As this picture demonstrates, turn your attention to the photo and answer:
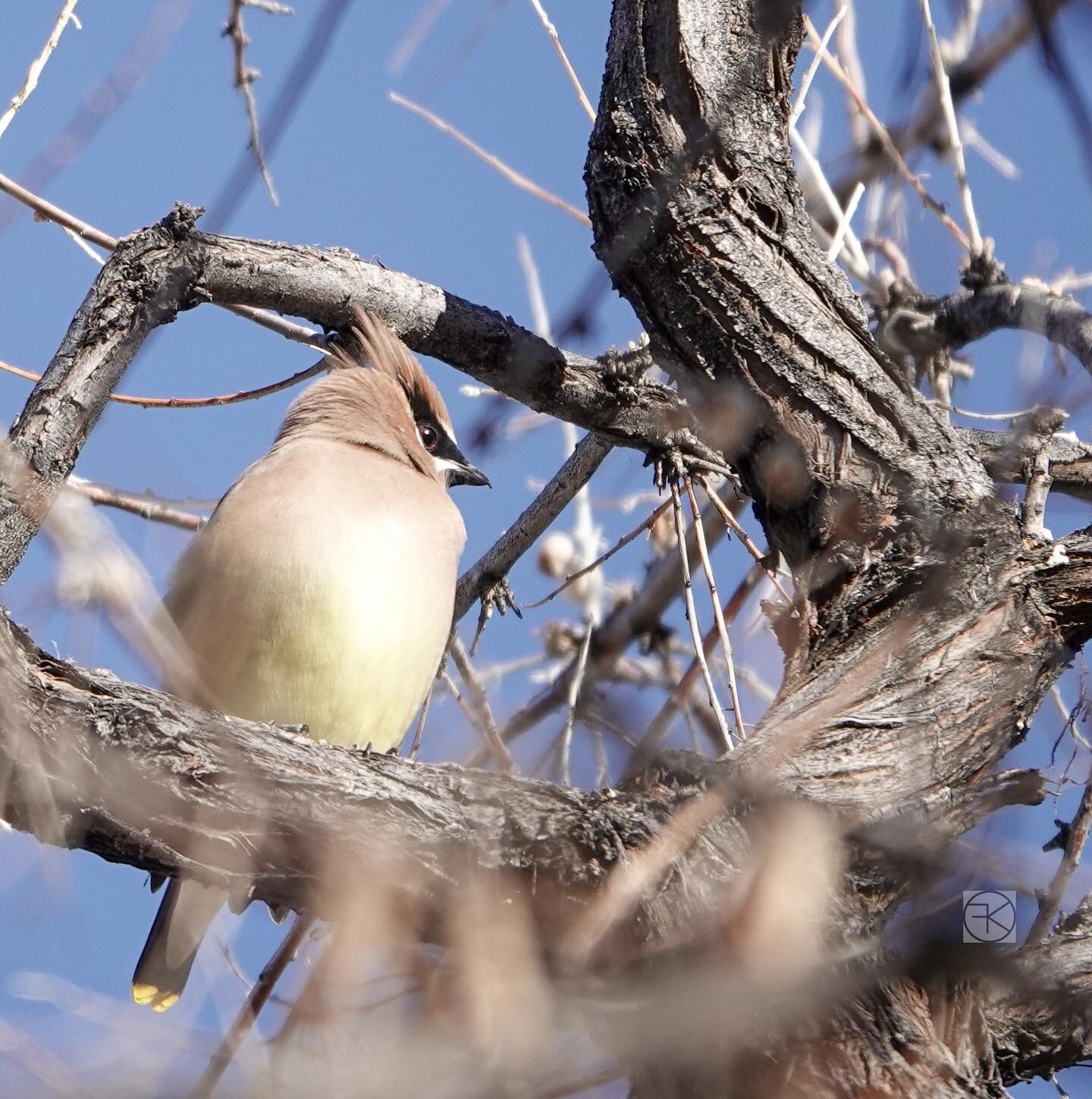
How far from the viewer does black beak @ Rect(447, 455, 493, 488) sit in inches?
223

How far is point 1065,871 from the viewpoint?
1886 millimetres

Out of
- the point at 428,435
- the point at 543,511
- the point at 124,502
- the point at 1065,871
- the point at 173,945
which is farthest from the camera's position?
the point at 428,435

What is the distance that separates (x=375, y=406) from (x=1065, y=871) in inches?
149

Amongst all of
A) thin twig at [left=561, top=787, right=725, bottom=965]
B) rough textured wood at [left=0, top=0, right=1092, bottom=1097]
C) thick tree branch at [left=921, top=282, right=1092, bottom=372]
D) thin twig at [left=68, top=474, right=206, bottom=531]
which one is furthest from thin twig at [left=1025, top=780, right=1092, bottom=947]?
thin twig at [left=68, top=474, right=206, bottom=531]

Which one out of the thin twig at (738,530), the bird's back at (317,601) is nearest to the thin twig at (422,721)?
the bird's back at (317,601)

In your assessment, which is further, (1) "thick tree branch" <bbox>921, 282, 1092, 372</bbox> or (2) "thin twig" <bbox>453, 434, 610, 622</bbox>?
(2) "thin twig" <bbox>453, 434, 610, 622</bbox>

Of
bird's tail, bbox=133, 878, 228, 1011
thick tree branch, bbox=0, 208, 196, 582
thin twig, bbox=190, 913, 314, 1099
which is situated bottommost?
thin twig, bbox=190, 913, 314, 1099

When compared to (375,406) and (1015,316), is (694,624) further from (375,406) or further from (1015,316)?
(375,406)

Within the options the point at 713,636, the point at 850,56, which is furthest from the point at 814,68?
the point at 713,636

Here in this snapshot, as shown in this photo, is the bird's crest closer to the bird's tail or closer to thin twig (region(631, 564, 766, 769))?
thin twig (region(631, 564, 766, 769))

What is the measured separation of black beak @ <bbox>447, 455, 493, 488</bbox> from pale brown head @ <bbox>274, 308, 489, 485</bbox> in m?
0.07

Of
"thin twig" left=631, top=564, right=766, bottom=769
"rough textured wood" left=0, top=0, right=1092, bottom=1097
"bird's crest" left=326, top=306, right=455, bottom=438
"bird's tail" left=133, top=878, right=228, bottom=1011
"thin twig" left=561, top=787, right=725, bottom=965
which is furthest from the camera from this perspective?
"bird's tail" left=133, top=878, right=228, bottom=1011

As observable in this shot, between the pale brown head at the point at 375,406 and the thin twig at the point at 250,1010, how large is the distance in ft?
8.98

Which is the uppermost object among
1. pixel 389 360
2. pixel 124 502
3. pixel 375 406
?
pixel 389 360
